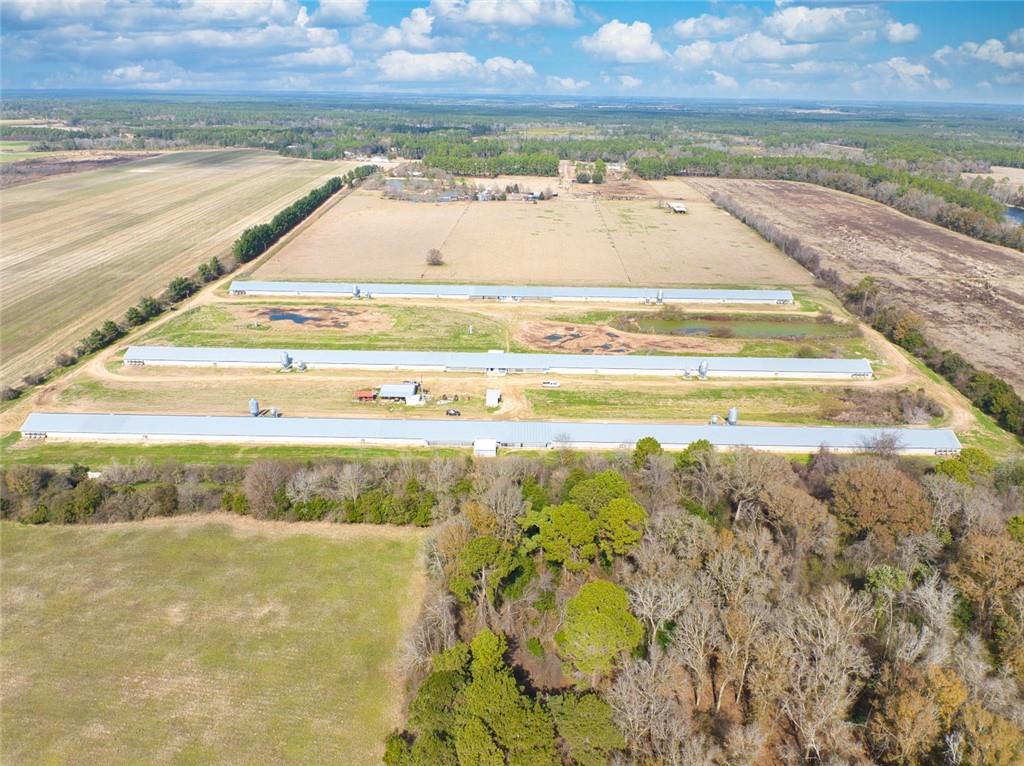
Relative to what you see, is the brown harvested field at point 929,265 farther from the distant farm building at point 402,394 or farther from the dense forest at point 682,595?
the distant farm building at point 402,394

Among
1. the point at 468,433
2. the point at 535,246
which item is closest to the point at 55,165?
the point at 535,246

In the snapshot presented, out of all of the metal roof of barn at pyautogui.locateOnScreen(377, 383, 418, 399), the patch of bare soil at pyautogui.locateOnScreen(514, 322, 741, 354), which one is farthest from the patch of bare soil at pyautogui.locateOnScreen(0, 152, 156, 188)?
the patch of bare soil at pyautogui.locateOnScreen(514, 322, 741, 354)

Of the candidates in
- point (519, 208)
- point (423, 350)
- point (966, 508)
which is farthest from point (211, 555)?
point (519, 208)

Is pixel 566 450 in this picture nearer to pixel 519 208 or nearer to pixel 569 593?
pixel 569 593

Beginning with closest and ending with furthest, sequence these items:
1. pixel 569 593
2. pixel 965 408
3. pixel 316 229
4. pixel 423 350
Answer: pixel 569 593, pixel 965 408, pixel 423 350, pixel 316 229

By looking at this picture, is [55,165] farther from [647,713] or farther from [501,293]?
[647,713]

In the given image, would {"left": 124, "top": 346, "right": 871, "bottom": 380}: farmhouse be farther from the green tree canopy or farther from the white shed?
the green tree canopy
